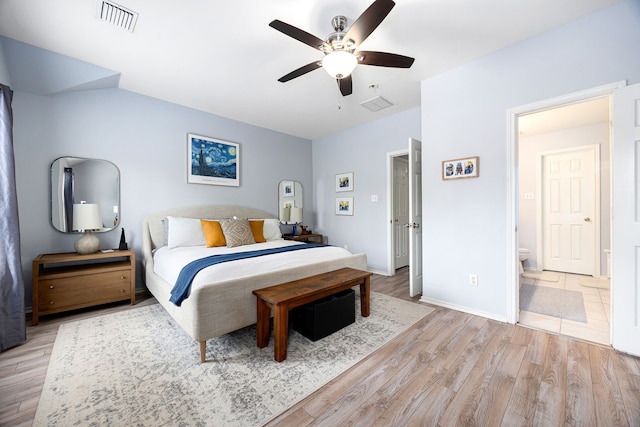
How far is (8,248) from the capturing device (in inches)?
79.4

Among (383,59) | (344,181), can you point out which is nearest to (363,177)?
(344,181)

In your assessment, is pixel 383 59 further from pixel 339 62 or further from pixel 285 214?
pixel 285 214

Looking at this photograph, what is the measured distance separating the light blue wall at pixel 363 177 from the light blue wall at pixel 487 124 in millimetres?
1087

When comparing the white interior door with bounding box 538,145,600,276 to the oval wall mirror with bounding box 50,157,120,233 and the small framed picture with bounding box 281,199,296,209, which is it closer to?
the small framed picture with bounding box 281,199,296,209

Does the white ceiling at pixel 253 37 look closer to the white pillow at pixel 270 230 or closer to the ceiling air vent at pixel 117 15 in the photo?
the ceiling air vent at pixel 117 15

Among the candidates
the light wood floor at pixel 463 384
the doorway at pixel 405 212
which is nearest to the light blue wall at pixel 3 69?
the light wood floor at pixel 463 384

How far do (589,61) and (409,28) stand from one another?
1.49 m

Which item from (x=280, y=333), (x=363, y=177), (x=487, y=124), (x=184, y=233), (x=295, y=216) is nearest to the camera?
(x=280, y=333)

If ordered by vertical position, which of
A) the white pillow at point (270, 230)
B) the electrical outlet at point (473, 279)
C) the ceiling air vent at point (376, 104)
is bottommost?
the electrical outlet at point (473, 279)

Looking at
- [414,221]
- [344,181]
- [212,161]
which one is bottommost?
[414,221]

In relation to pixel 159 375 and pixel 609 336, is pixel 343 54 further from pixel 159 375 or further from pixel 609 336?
pixel 609 336

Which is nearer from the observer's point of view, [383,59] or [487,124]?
[383,59]

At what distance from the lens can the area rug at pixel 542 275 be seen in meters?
3.99

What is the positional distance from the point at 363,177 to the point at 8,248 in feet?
14.1
